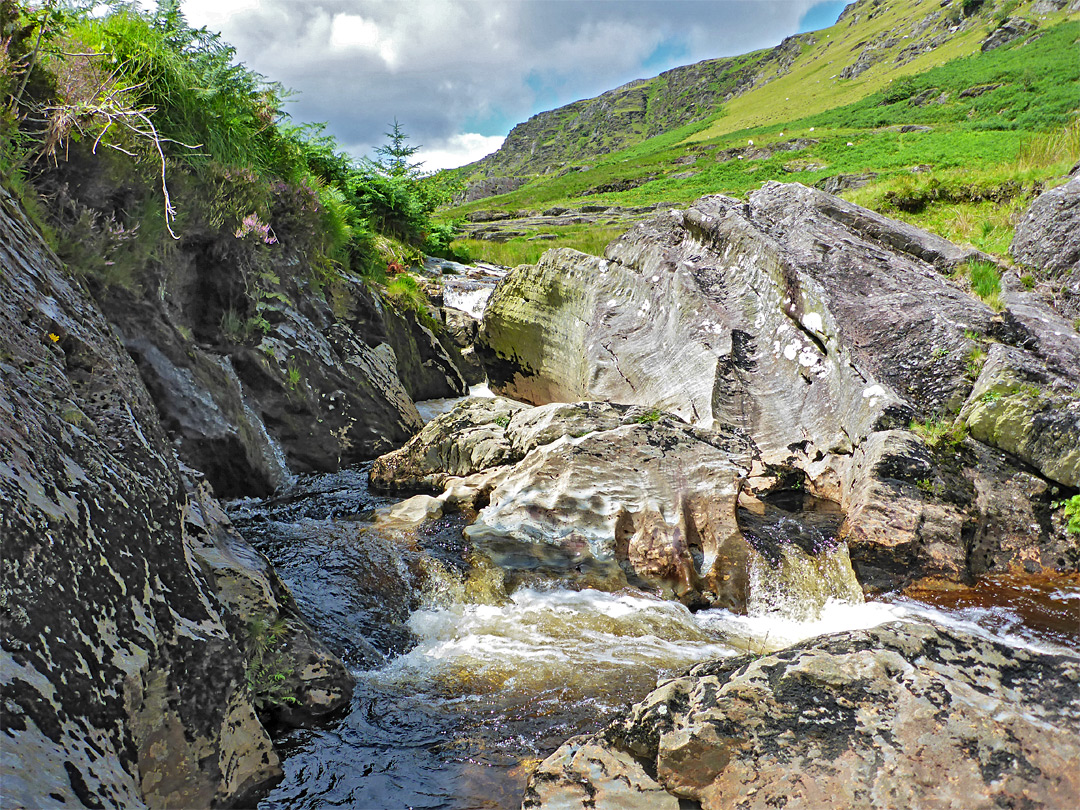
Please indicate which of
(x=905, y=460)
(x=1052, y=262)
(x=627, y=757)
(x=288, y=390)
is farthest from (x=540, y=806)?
(x=1052, y=262)

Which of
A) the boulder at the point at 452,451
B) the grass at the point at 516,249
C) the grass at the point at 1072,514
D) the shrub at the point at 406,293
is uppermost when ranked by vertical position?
the grass at the point at 516,249

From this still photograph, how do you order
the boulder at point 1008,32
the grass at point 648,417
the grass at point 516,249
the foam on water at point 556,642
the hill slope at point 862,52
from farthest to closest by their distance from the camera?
the hill slope at point 862,52, the boulder at point 1008,32, the grass at point 516,249, the grass at point 648,417, the foam on water at point 556,642

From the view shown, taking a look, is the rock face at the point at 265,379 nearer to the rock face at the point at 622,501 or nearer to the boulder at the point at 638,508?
the rock face at the point at 622,501

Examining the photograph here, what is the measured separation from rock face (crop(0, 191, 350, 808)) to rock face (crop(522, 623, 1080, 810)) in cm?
180

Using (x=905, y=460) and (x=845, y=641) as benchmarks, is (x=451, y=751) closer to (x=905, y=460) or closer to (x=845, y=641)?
(x=845, y=641)

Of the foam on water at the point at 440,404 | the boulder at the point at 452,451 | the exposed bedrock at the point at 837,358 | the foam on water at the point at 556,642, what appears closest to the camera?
the foam on water at the point at 556,642

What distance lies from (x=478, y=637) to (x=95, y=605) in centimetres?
345

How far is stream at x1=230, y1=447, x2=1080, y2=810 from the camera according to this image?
3.92 meters

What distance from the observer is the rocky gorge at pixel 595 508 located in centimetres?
276

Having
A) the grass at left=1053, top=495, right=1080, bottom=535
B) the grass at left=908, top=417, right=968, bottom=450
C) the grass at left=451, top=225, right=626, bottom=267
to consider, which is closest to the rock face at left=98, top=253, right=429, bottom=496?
the grass at left=908, top=417, right=968, bottom=450

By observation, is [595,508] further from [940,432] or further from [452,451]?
[940,432]

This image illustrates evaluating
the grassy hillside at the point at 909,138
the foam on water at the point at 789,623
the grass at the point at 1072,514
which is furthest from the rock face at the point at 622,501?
the grassy hillside at the point at 909,138

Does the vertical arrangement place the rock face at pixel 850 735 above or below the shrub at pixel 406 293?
below

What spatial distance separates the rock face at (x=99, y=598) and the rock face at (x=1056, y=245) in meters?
11.9
